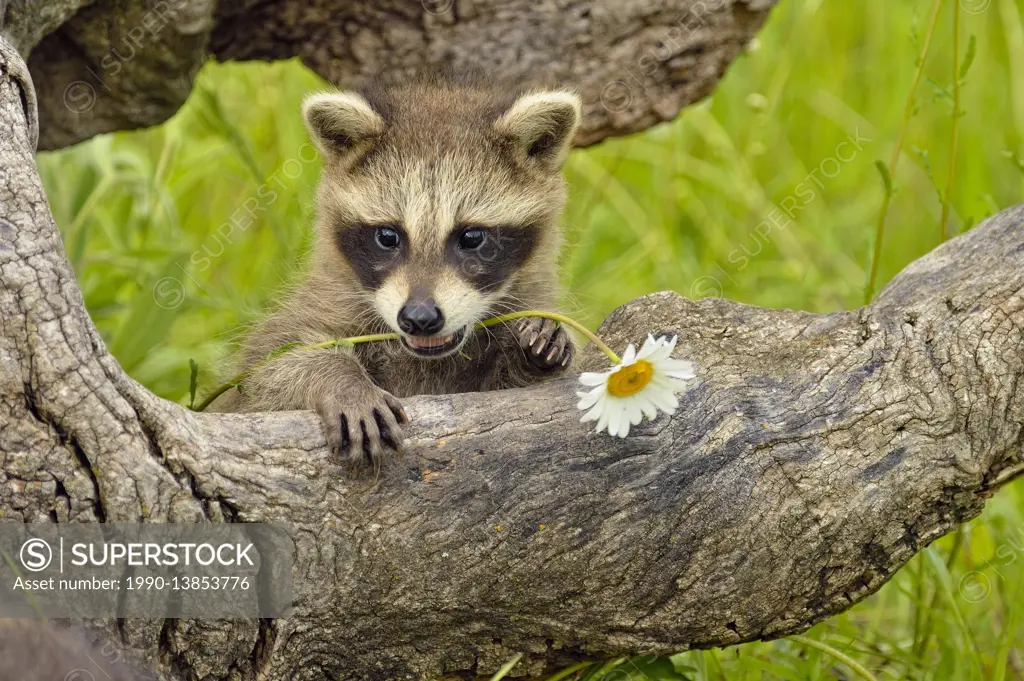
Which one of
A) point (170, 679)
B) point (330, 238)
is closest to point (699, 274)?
point (330, 238)

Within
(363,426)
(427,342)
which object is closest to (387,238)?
(427,342)

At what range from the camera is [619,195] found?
836 centimetres

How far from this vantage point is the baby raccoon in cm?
453

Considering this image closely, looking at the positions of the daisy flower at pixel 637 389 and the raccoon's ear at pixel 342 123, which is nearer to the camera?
the daisy flower at pixel 637 389

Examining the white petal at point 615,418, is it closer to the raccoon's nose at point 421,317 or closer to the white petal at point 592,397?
the white petal at point 592,397

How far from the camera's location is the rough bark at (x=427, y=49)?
205 inches

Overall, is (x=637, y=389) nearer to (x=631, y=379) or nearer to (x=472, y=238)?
(x=631, y=379)

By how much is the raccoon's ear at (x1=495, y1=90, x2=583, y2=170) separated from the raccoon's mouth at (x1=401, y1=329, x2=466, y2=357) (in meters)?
0.90

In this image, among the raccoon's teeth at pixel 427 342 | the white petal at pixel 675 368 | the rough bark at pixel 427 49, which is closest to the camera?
the white petal at pixel 675 368

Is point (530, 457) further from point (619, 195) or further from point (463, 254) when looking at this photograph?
point (619, 195)

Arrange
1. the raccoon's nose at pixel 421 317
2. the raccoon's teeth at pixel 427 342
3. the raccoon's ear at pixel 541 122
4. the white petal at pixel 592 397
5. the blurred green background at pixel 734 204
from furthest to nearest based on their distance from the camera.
→ the blurred green background at pixel 734 204, the raccoon's ear at pixel 541 122, the raccoon's teeth at pixel 427 342, the raccoon's nose at pixel 421 317, the white petal at pixel 592 397

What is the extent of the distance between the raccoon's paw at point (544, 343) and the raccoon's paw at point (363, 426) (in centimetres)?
89

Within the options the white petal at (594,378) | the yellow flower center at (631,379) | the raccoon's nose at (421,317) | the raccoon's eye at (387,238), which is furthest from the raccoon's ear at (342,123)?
the yellow flower center at (631,379)

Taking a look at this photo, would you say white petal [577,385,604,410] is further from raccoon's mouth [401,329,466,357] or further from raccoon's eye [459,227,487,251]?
raccoon's eye [459,227,487,251]
